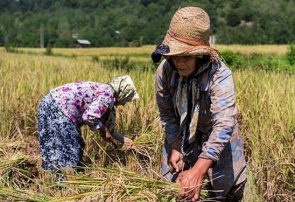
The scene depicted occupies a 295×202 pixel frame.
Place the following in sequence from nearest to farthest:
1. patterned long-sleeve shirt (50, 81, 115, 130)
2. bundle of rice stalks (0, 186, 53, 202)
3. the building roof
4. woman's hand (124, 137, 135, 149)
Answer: bundle of rice stalks (0, 186, 53, 202), patterned long-sleeve shirt (50, 81, 115, 130), woman's hand (124, 137, 135, 149), the building roof

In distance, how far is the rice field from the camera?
6.37 ft

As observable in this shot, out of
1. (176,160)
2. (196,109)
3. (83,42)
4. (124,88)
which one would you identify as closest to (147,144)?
(124,88)

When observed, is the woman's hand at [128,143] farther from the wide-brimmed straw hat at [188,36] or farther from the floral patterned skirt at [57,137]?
the wide-brimmed straw hat at [188,36]

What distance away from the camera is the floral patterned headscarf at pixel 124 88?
3.13 meters

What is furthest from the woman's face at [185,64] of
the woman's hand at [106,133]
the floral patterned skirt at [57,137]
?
the floral patterned skirt at [57,137]

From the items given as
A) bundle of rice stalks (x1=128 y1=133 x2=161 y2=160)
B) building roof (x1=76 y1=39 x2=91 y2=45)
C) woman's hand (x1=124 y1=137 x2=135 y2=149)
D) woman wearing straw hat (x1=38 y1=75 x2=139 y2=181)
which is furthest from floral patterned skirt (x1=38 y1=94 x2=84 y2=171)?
building roof (x1=76 y1=39 x2=91 y2=45)

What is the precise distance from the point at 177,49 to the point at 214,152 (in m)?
0.40

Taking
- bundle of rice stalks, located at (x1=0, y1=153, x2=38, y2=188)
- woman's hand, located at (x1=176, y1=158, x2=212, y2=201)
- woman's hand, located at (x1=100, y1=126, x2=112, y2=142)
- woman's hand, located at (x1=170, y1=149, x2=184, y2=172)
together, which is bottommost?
bundle of rice stalks, located at (x1=0, y1=153, x2=38, y2=188)

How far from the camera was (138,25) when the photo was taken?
181ft

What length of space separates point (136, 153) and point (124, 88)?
45 cm

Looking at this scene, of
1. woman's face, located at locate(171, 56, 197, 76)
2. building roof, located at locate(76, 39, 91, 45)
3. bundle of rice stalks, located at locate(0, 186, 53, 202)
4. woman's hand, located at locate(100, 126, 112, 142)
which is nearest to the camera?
woman's face, located at locate(171, 56, 197, 76)

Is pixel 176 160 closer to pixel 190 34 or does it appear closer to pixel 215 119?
pixel 215 119

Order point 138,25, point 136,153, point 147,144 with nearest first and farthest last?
1. point 136,153
2. point 147,144
3. point 138,25

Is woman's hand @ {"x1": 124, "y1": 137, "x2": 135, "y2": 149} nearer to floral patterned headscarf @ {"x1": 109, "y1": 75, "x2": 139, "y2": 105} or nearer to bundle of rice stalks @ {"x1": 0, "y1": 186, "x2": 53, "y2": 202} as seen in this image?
floral patterned headscarf @ {"x1": 109, "y1": 75, "x2": 139, "y2": 105}
